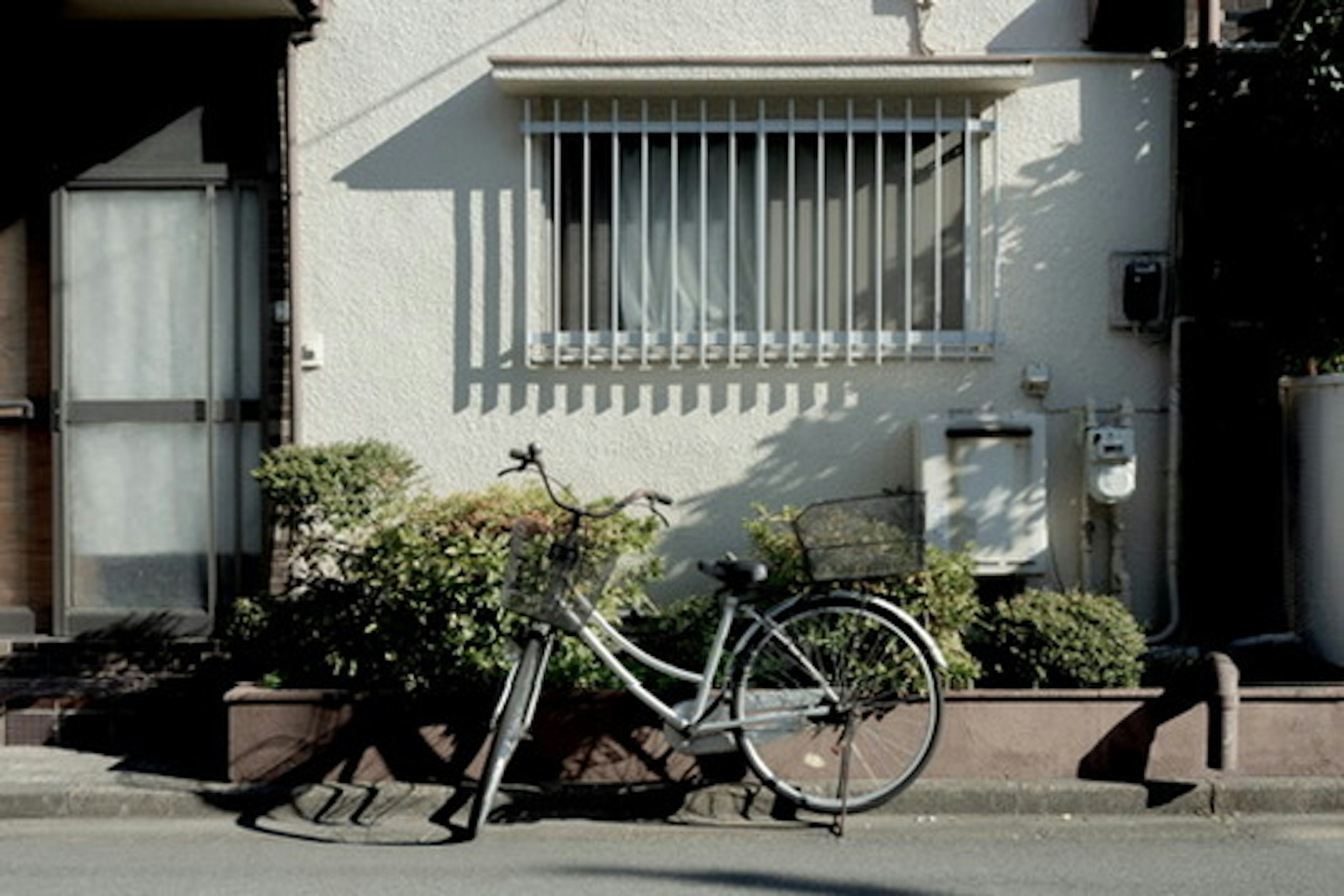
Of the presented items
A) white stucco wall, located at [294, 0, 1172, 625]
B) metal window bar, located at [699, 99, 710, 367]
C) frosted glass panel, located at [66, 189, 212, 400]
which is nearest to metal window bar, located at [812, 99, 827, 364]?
white stucco wall, located at [294, 0, 1172, 625]

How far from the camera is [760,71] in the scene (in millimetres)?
8172

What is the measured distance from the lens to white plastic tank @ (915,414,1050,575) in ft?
26.3

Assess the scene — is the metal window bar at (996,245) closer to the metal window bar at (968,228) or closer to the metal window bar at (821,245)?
the metal window bar at (968,228)

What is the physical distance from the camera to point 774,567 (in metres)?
7.38

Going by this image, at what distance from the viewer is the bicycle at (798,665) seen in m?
6.38

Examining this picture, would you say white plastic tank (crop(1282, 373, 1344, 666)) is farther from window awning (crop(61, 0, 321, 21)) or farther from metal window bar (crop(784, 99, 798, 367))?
window awning (crop(61, 0, 321, 21))

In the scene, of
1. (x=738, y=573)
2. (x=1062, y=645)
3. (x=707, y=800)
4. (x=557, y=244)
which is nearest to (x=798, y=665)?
(x=738, y=573)

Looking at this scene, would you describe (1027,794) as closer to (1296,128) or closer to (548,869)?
(548,869)

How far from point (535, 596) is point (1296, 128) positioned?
4.69 m

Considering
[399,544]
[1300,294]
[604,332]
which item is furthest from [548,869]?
[1300,294]

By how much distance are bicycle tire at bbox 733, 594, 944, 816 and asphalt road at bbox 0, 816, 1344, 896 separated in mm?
195

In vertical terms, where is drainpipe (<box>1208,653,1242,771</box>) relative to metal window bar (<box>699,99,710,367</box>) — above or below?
below

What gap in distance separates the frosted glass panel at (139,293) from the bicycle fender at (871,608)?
370cm

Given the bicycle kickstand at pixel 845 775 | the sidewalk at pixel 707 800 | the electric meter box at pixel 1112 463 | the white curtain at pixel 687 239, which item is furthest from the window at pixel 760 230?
the sidewalk at pixel 707 800
